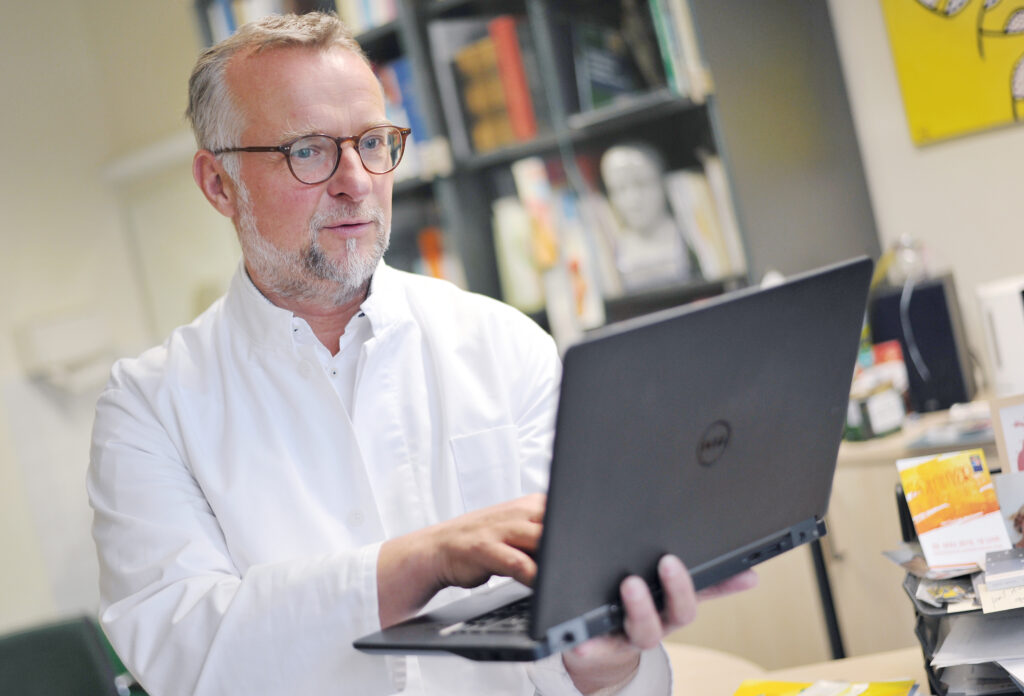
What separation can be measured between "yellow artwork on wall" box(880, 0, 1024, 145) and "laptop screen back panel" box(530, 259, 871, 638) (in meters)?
1.55

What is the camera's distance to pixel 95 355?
13.1 feet

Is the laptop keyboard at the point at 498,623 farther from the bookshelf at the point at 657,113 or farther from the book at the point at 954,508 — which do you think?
the bookshelf at the point at 657,113

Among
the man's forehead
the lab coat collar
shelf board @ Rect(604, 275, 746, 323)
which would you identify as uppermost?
the man's forehead

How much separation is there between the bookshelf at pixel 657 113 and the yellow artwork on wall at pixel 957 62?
0.17m

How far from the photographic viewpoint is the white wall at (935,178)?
2.42 metres

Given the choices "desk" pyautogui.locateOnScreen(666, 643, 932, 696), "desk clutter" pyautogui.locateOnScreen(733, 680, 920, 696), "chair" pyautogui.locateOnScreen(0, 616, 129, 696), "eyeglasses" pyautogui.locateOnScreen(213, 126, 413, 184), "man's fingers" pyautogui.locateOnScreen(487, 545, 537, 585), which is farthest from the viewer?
"chair" pyautogui.locateOnScreen(0, 616, 129, 696)

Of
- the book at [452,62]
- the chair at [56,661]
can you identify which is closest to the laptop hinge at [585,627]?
the chair at [56,661]

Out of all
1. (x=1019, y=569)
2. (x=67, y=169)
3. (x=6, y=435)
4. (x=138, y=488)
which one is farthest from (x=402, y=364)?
(x=67, y=169)

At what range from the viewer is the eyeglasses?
146 cm

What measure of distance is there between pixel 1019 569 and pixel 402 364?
→ 2.71 feet

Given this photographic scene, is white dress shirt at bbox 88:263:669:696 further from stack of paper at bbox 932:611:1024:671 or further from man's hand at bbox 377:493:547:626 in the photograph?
stack of paper at bbox 932:611:1024:671

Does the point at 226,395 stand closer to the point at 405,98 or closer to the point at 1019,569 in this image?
the point at 1019,569

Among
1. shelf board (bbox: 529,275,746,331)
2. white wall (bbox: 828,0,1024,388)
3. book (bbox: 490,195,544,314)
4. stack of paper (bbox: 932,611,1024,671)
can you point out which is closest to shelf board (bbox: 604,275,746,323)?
shelf board (bbox: 529,275,746,331)

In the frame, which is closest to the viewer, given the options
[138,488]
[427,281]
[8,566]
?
[138,488]
